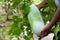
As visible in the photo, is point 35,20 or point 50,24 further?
point 35,20

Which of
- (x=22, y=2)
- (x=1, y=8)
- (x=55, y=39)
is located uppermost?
(x=1, y=8)

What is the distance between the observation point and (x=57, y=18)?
3.07 feet

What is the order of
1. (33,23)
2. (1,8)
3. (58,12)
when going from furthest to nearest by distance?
(1,8) → (33,23) → (58,12)

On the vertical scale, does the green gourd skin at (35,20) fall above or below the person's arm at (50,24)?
above

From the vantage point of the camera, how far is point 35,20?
1.07 meters

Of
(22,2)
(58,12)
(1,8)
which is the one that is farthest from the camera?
(1,8)

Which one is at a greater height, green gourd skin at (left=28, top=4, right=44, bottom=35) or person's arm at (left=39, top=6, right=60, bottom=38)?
green gourd skin at (left=28, top=4, right=44, bottom=35)

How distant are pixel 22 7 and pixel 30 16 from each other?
7 cm

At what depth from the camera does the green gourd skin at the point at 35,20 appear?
1.01 metres

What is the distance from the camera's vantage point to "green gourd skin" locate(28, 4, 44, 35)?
101 centimetres

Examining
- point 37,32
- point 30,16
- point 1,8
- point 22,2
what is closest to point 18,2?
point 22,2

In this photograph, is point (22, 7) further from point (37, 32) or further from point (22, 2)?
point (37, 32)

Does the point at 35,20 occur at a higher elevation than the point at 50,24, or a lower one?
higher

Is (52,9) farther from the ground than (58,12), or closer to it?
farther from the ground
